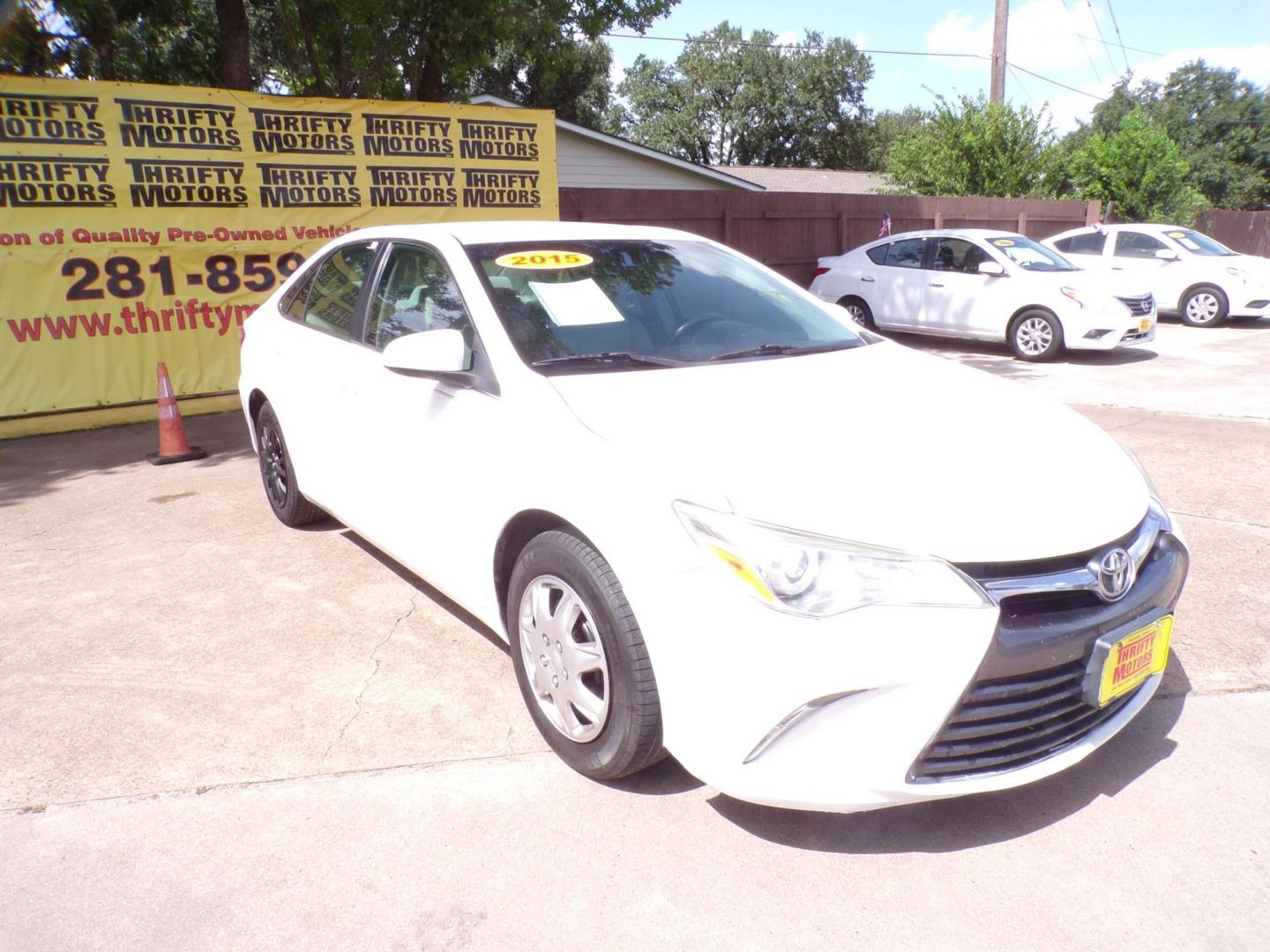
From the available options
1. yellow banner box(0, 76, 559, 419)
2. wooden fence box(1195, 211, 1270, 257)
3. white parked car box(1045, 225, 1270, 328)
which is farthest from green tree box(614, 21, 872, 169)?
yellow banner box(0, 76, 559, 419)

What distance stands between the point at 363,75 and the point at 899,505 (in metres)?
13.4

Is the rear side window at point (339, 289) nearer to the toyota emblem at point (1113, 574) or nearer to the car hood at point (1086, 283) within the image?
the toyota emblem at point (1113, 574)

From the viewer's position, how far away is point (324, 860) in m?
2.68

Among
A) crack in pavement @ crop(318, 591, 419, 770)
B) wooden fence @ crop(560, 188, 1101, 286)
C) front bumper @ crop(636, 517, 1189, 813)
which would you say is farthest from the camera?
wooden fence @ crop(560, 188, 1101, 286)

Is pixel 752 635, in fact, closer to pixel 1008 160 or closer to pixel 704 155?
pixel 1008 160

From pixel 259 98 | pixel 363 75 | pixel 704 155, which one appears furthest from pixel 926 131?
pixel 704 155

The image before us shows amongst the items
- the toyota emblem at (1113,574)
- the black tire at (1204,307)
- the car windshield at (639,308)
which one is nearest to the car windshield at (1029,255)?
the black tire at (1204,307)

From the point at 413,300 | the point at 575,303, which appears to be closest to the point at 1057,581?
the point at 575,303

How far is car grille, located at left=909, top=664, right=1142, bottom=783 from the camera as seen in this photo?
7.90 ft

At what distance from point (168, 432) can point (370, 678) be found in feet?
14.1

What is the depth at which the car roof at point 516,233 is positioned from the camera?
12.9 feet

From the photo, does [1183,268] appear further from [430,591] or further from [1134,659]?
[1134,659]

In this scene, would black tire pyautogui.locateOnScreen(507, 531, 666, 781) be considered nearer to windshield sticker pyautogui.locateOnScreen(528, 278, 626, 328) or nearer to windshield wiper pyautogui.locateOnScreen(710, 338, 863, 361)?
windshield sticker pyautogui.locateOnScreen(528, 278, 626, 328)

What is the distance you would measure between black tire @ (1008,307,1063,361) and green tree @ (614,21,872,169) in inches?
1569
